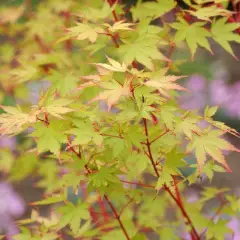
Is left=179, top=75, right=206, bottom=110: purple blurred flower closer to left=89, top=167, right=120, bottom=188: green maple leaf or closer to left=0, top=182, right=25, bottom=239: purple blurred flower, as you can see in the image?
left=0, top=182, right=25, bottom=239: purple blurred flower

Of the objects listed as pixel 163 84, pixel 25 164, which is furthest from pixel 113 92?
pixel 25 164

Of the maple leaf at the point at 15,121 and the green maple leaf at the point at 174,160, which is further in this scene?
the green maple leaf at the point at 174,160

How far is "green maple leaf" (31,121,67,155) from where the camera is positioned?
4.21 ft

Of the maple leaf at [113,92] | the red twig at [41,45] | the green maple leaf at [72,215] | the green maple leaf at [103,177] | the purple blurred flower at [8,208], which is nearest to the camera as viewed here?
the maple leaf at [113,92]

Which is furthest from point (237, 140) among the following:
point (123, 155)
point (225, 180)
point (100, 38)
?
point (123, 155)

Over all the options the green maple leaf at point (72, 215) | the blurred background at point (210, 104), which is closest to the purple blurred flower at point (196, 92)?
the blurred background at point (210, 104)

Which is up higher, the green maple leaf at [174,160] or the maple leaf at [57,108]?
the maple leaf at [57,108]

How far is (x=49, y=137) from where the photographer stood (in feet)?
4.26

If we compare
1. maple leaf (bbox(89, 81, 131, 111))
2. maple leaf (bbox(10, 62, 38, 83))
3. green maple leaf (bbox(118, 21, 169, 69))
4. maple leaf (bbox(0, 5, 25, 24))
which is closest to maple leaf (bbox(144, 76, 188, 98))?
maple leaf (bbox(89, 81, 131, 111))

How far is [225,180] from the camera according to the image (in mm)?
3539

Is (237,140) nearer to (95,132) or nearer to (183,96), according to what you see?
(183,96)

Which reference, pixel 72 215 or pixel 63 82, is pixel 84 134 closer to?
pixel 72 215

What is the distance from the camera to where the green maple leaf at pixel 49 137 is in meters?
1.28

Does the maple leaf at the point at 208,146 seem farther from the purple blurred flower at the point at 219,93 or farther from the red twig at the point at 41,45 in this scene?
the purple blurred flower at the point at 219,93
